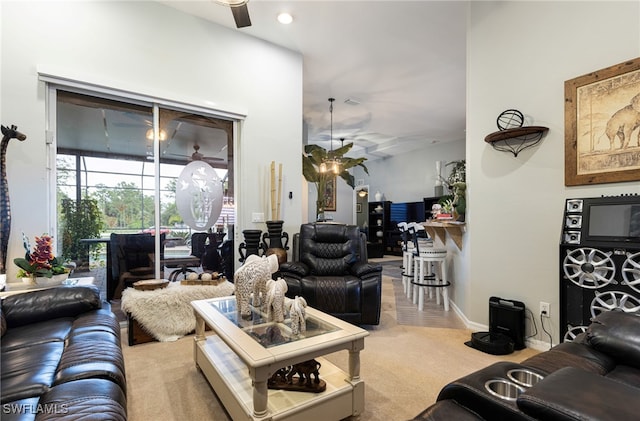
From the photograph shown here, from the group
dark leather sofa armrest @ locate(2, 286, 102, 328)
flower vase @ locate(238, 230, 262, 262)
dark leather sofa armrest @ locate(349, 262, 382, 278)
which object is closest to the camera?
dark leather sofa armrest @ locate(2, 286, 102, 328)

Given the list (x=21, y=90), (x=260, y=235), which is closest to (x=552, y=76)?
(x=260, y=235)

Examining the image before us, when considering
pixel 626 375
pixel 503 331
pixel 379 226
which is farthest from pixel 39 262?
pixel 379 226

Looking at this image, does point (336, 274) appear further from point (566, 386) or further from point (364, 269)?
point (566, 386)

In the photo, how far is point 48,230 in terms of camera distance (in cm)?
282

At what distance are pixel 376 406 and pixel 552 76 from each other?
2.94 m

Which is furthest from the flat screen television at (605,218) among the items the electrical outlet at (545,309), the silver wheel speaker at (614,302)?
the electrical outlet at (545,309)

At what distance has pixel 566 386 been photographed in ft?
2.72

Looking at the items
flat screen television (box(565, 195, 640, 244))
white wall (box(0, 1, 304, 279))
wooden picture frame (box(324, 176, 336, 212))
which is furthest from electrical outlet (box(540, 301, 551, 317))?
wooden picture frame (box(324, 176, 336, 212))

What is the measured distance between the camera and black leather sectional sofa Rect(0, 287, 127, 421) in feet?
3.54

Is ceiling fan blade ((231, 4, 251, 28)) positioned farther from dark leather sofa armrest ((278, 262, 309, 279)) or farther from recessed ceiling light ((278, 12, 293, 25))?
dark leather sofa armrest ((278, 262, 309, 279))

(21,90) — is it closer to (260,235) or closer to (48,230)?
(48,230)

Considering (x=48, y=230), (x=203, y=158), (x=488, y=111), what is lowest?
(x=48, y=230)

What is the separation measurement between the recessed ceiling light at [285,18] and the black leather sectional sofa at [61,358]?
328cm

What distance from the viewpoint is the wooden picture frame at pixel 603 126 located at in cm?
220
